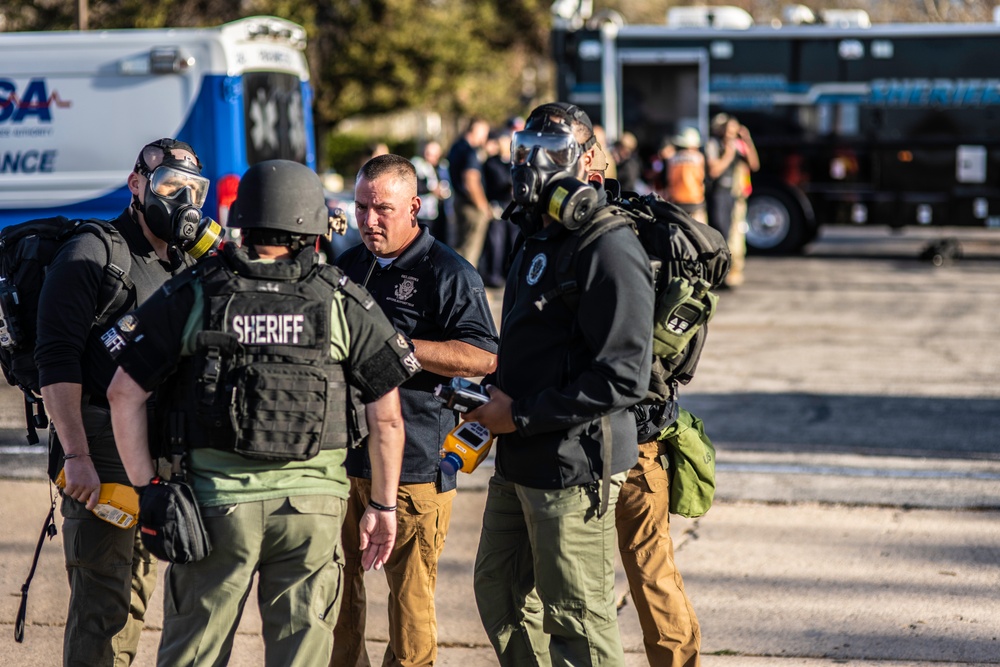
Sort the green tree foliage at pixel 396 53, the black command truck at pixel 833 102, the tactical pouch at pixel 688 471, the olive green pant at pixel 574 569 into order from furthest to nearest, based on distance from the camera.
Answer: the green tree foliage at pixel 396 53, the black command truck at pixel 833 102, the tactical pouch at pixel 688 471, the olive green pant at pixel 574 569

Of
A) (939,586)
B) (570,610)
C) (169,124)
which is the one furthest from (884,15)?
(570,610)

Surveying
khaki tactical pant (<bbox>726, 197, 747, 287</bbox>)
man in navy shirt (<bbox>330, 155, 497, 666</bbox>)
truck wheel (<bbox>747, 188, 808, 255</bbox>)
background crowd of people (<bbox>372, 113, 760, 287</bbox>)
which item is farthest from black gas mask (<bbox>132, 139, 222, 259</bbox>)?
truck wheel (<bbox>747, 188, 808, 255</bbox>)

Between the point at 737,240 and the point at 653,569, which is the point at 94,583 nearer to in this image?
the point at 653,569

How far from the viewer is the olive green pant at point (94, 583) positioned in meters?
3.57

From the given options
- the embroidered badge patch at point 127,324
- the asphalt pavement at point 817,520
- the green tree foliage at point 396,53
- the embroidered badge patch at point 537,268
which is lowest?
the asphalt pavement at point 817,520

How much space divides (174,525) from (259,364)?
423 mm

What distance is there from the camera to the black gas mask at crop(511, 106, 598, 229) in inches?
124

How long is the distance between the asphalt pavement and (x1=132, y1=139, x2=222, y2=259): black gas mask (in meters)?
1.61

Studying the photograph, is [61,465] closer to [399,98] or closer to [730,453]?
[730,453]

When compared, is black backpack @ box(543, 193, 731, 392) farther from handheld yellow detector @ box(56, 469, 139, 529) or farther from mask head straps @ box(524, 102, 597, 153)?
handheld yellow detector @ box(56, 469, 139, 529)

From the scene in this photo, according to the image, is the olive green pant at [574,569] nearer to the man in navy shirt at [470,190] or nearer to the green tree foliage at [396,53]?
the man in navy shirt at [470,190]

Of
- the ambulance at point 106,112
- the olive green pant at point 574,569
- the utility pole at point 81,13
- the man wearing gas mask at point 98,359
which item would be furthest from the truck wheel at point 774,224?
the olive green pant at point 574,569

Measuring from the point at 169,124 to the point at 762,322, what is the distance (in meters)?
5.93

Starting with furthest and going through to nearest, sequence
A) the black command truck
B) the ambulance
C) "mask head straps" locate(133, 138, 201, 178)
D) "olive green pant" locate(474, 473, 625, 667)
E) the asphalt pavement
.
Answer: the black command truck < the ambulance < the asphalt pavement < "mask head straps" locate(133, 138, 201, 178) < "olive green pant" locate(474, 473, 625, 667)
